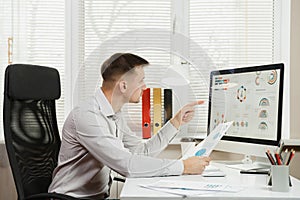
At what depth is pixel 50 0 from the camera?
2.88 m

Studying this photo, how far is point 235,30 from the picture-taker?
2.86 m

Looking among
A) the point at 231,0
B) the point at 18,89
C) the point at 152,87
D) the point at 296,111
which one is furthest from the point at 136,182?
the point at 231,0

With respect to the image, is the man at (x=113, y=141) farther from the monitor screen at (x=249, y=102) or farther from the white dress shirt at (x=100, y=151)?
the monitor screen at (x=249, y=102)

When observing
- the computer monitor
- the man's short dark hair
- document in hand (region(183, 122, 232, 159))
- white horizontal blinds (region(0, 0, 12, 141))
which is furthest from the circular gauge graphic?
white horizontal blinds (region(0, 0, 12, 141))

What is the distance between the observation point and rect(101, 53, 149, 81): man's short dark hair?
160cm

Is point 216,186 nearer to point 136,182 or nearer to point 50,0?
point 136,182

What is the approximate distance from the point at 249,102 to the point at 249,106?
0.02 metres

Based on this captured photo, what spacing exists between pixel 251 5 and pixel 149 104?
1503mm

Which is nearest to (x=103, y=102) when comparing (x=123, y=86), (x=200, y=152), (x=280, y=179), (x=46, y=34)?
(x=123, y=86)

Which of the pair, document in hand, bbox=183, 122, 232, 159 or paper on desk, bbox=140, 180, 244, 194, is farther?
document in hand, bbox=183, 122, 232, 159

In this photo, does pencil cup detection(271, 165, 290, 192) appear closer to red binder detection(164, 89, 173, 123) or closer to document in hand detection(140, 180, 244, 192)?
document in hand detection(140, 180, 244, 192)

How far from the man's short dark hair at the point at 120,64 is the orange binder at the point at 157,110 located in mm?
110

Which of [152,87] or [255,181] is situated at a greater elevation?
[152,87]

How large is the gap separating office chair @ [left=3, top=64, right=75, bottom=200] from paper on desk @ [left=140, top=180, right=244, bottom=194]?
34 centimetres
